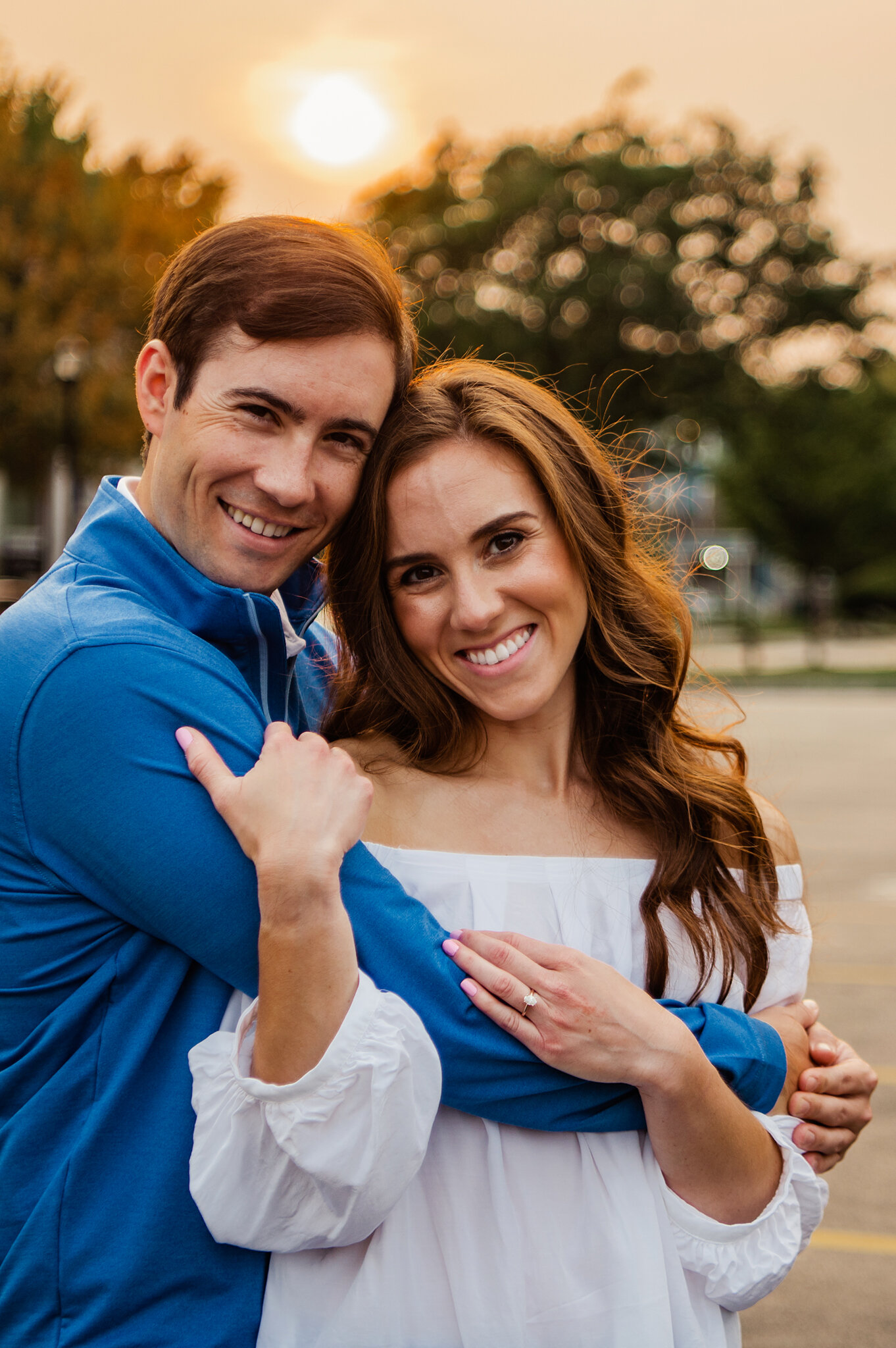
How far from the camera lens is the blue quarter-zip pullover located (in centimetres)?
175

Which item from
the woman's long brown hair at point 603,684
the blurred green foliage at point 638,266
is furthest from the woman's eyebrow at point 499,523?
the blurred green foliage at point 638,266

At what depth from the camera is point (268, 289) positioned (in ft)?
6.66

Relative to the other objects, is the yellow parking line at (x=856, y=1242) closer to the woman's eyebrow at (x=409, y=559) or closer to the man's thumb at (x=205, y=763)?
the woman's eyebrow at (x=409, y=559)

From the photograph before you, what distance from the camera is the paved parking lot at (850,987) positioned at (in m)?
3.71

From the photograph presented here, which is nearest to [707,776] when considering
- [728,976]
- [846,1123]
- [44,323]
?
[728,976]

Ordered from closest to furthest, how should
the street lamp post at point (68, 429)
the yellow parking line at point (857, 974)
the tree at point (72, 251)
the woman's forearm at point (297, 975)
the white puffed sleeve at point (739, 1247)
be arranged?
the woman's forearm at point (297, 975), the white puffed sleeve at point (739, 1247), the yellow parking line at point (857, 974), the street lamp post at point (68, 429), the tree at point (72, 251)

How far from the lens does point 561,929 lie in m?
2.31

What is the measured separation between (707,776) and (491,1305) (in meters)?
1.13

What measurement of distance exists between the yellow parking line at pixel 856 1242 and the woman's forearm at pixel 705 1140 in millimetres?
2360

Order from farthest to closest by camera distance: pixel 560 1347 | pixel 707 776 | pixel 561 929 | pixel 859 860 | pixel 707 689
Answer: pixel 859 860
pixel 707 689
pixel 707 776
pixel 561 929
pixel 560 1347

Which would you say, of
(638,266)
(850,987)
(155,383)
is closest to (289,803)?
(155,383)

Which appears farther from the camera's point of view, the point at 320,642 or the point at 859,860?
the point at 859,860

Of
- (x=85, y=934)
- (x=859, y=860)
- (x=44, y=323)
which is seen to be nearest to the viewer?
(x=85, y=934)

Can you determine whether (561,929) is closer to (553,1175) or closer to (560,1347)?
(553,1175)
